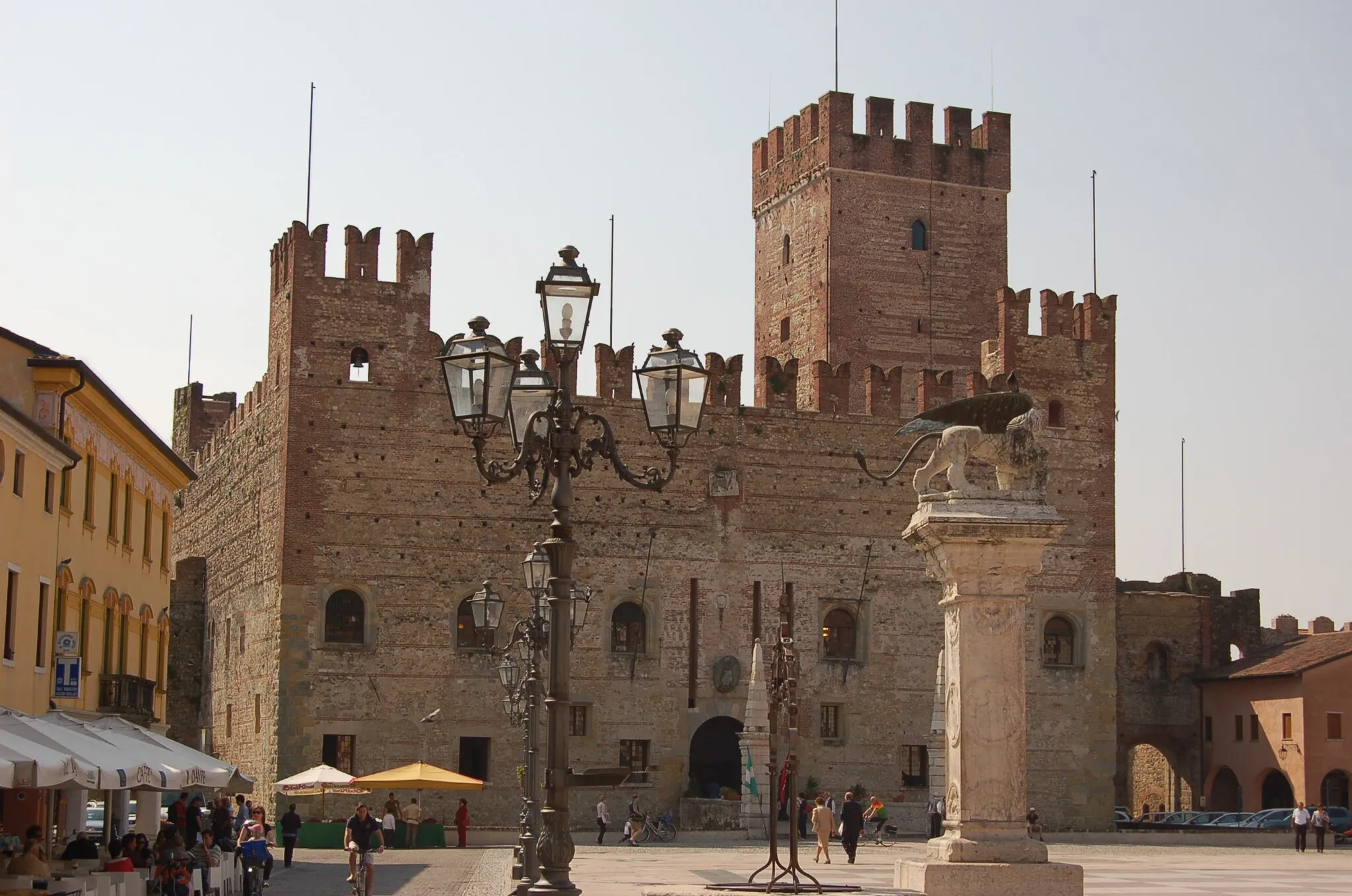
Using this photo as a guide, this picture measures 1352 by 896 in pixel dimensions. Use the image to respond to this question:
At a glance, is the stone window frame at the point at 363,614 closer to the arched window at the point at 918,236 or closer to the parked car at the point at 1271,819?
the arched window at the point at 918,236

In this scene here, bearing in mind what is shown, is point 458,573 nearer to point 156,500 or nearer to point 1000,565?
point 156,500

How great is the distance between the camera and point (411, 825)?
34281mm

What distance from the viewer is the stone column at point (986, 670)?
46.1 feet

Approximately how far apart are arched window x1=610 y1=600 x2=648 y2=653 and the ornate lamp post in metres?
26.8

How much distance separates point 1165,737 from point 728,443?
17083 mm

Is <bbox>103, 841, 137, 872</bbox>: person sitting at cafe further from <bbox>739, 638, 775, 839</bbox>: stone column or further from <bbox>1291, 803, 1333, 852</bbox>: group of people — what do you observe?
<bbox>1291, 803, 1333, 852</bbox>: group of people

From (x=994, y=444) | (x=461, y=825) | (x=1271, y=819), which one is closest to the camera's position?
(x=994, y=444)

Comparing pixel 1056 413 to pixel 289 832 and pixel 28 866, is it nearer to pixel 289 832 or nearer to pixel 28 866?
pixel 289 832

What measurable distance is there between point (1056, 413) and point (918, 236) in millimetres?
6945

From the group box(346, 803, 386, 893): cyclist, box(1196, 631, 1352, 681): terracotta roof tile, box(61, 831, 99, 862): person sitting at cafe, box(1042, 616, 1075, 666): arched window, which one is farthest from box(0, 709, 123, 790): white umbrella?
box(1196, 631, 1352, 681): terracotta roof tile

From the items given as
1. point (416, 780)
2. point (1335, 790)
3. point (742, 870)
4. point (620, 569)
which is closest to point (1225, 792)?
point (1335, 790)

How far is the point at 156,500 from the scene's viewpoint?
104ft

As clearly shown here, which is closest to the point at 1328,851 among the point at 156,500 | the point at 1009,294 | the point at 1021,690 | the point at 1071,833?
the point at 1071,833

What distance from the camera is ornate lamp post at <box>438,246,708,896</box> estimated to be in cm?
1135
